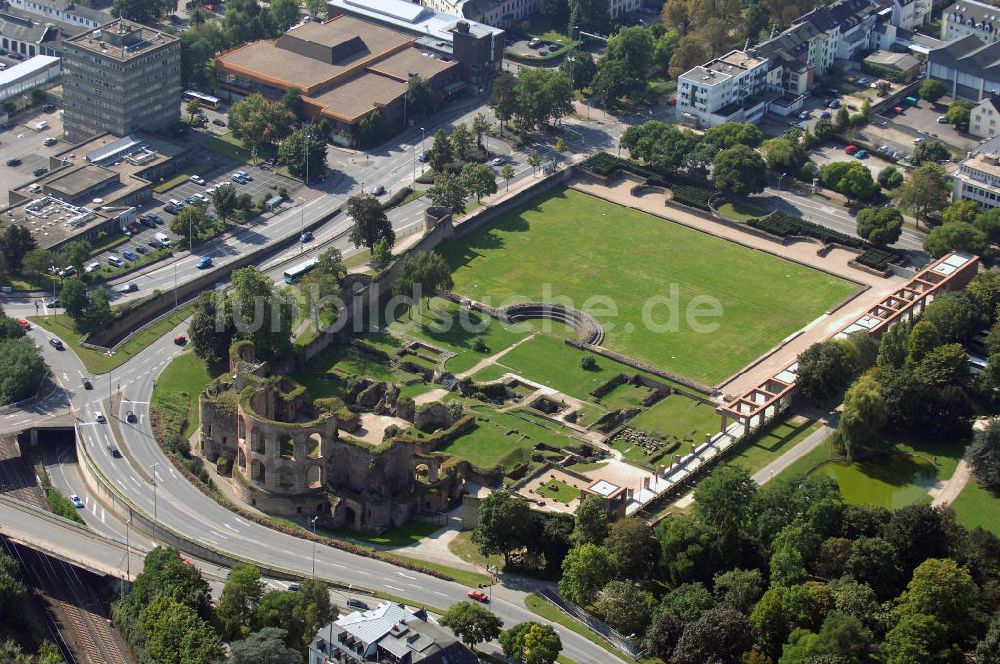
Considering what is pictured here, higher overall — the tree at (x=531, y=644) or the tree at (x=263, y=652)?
the tree at (x=263, y=652)

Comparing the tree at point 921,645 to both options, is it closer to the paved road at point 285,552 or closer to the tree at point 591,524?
the paved road at point 285,552

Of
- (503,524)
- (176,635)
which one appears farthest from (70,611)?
(503,524)

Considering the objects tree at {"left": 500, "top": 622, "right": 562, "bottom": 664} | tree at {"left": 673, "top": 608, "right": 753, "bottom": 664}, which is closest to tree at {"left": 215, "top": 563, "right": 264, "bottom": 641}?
tree at {"left": 500, "top": 622, "right": 562, "bottom": 664}

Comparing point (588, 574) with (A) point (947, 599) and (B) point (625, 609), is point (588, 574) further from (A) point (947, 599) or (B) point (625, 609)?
(A) point (947, 599)

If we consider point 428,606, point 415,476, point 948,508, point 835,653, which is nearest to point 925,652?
point 835,653

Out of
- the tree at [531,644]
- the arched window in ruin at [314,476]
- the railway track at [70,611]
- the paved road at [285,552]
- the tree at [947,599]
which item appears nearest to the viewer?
the tree at [531,644]

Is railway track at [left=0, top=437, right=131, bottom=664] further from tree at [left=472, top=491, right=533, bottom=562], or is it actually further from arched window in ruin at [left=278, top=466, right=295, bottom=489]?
tree at [left=472, top=491, right=533, bottom=562]

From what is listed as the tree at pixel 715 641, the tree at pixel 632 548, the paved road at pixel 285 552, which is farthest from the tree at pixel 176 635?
the tree at pixel 715 641
